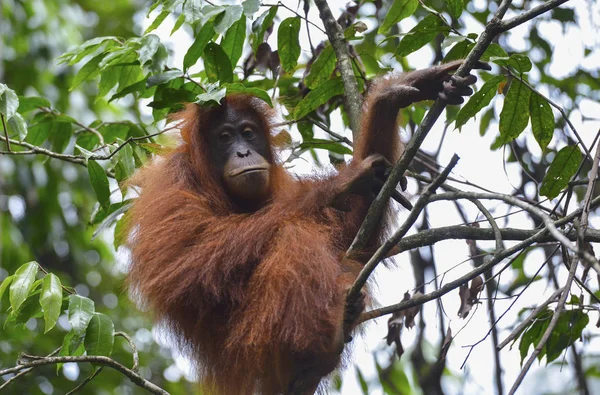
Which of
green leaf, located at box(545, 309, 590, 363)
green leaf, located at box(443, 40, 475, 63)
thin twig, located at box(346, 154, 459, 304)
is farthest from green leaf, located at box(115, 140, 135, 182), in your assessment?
green leaf, located at box(545, 309, 590, 363)

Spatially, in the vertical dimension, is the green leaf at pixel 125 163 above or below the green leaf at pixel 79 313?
above

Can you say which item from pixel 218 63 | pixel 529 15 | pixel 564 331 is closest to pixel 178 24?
pixel 218 63

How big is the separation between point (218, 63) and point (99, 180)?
0.78 metres

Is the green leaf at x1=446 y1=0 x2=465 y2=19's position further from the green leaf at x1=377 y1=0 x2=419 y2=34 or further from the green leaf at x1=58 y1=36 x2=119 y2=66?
the green leaf at x1=58 y1=36 x2=119 y2=66

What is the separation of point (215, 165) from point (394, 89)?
3.45ft

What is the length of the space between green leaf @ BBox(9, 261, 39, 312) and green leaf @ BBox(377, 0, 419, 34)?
6.08ft

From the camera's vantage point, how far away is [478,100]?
3.08 metres

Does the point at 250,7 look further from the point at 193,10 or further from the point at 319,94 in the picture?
the point at 319,94

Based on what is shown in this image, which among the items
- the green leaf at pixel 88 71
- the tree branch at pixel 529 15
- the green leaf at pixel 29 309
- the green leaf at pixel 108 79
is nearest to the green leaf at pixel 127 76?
the green leaf at pixel 108 79

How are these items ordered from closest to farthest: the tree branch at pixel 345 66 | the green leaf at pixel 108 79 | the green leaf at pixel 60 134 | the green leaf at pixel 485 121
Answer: the tree branch at pixel 345 66
the green leaf at pixel 108 79
the green leaf at pixel 60 134
the green leaf at pixel 485 121

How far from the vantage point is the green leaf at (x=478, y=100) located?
3.04 m

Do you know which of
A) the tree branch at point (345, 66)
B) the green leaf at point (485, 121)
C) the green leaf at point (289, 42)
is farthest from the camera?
the green leaf at point (485, 121)

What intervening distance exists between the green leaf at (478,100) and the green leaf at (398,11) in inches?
23.5

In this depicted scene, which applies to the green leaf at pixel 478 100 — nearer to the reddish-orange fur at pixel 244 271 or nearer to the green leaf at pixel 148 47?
the reddish-orange fur at pixel 244 271
